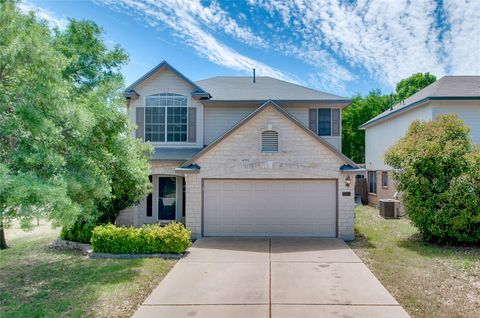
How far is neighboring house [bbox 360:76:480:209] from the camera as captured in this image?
47.3ft

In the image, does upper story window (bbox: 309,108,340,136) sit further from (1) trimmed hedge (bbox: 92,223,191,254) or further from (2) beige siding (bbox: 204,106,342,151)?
(1) trimmed hedge (bbox: 92,223,191,254)

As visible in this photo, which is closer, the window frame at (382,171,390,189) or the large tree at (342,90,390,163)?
the window frame at (382,171,390,189)

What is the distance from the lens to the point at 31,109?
604 cm

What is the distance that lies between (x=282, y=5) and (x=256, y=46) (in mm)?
5947

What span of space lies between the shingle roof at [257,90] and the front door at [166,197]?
14.5ft

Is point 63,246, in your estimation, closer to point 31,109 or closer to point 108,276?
point 108,276

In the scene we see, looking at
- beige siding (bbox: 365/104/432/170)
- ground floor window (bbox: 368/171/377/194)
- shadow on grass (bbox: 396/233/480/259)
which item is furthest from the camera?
ground floor window (bbox: 368/171/377/194)

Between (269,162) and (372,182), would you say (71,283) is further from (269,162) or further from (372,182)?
(372,182)

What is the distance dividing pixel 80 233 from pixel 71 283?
3965mm

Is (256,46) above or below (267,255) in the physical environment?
above

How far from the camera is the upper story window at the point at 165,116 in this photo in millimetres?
14922

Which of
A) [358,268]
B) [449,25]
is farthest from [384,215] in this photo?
[449,25]

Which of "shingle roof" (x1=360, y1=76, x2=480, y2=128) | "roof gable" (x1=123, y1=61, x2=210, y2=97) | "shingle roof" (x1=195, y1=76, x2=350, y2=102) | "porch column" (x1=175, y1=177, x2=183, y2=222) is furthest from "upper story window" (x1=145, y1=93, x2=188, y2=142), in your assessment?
"shingle roof" (x1=360, y1=76, x2=480, y2=128)

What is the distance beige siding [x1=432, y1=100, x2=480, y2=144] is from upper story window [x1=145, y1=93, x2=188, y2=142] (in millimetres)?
11831
